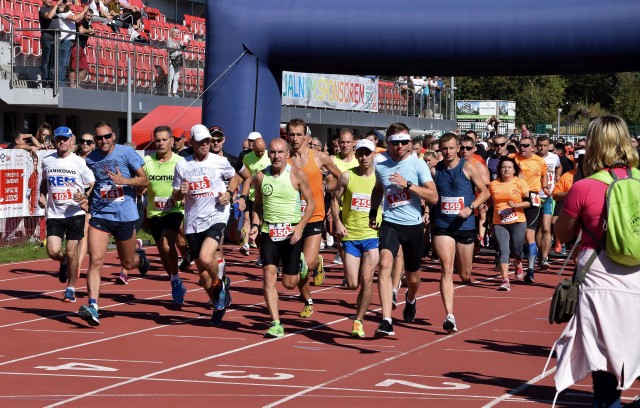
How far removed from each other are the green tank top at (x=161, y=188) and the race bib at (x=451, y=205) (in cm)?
315

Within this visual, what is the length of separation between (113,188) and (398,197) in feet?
10.1

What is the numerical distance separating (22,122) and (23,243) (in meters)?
6.69

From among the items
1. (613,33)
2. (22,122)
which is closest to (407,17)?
(613,33)

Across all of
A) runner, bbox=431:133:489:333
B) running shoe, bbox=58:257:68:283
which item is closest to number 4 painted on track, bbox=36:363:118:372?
runner, bbox=431:133:489:333

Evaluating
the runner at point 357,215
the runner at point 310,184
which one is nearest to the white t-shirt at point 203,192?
the runner at point 310,184

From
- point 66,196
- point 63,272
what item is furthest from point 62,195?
point 63,272

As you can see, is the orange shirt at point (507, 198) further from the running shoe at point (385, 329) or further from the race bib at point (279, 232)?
the running shoe at point (385, 329)

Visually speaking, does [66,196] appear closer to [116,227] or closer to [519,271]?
[116,227]

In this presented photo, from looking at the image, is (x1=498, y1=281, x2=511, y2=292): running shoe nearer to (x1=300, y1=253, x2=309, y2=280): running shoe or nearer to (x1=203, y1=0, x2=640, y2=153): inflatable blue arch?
(x1=300, y1=253, x2=309, y2=280): running shoe

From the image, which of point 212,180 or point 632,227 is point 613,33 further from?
point 632,227

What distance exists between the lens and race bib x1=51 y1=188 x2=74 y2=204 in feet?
46.3

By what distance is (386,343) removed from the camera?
1141 centimetres

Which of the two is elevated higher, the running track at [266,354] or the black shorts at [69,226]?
the black shorts at [69,226]

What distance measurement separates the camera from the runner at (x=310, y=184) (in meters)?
13.2
